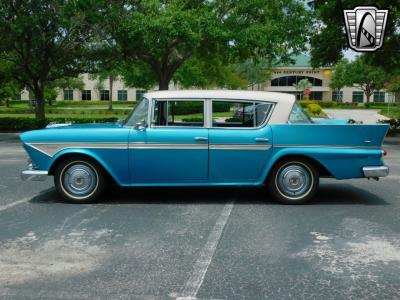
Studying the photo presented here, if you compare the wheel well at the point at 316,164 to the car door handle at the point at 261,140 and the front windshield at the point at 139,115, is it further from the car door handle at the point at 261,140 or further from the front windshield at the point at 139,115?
the front windshield at the point at 139,115

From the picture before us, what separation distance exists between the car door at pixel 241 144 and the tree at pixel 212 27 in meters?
12.2

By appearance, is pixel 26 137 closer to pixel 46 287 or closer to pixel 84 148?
pixel 84 148

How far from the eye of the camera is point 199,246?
5160 mm

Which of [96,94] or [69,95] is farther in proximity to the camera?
[69,95]

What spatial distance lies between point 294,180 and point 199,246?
98.9 inches

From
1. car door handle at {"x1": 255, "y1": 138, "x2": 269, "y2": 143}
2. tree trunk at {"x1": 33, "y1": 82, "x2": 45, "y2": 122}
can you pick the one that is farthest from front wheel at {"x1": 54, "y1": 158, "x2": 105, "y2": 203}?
tree trunk at {"x1": 33, "y1": 82, "x2": 45, "y2": 122}

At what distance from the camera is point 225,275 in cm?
433

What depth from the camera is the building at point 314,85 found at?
94.1m

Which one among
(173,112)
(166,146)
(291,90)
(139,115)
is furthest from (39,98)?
(291,90)

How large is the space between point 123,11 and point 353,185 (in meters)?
14.3

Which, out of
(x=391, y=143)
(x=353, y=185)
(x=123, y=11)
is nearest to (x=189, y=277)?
(x=353, y=185)

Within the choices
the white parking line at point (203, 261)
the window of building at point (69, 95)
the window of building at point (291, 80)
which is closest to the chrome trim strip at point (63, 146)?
the white parking line at point (203, 261)

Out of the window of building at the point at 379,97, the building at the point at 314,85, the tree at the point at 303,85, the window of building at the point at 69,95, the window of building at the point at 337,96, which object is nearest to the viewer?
the tree at the point at 303,85

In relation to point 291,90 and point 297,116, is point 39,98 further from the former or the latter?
point 291,90
